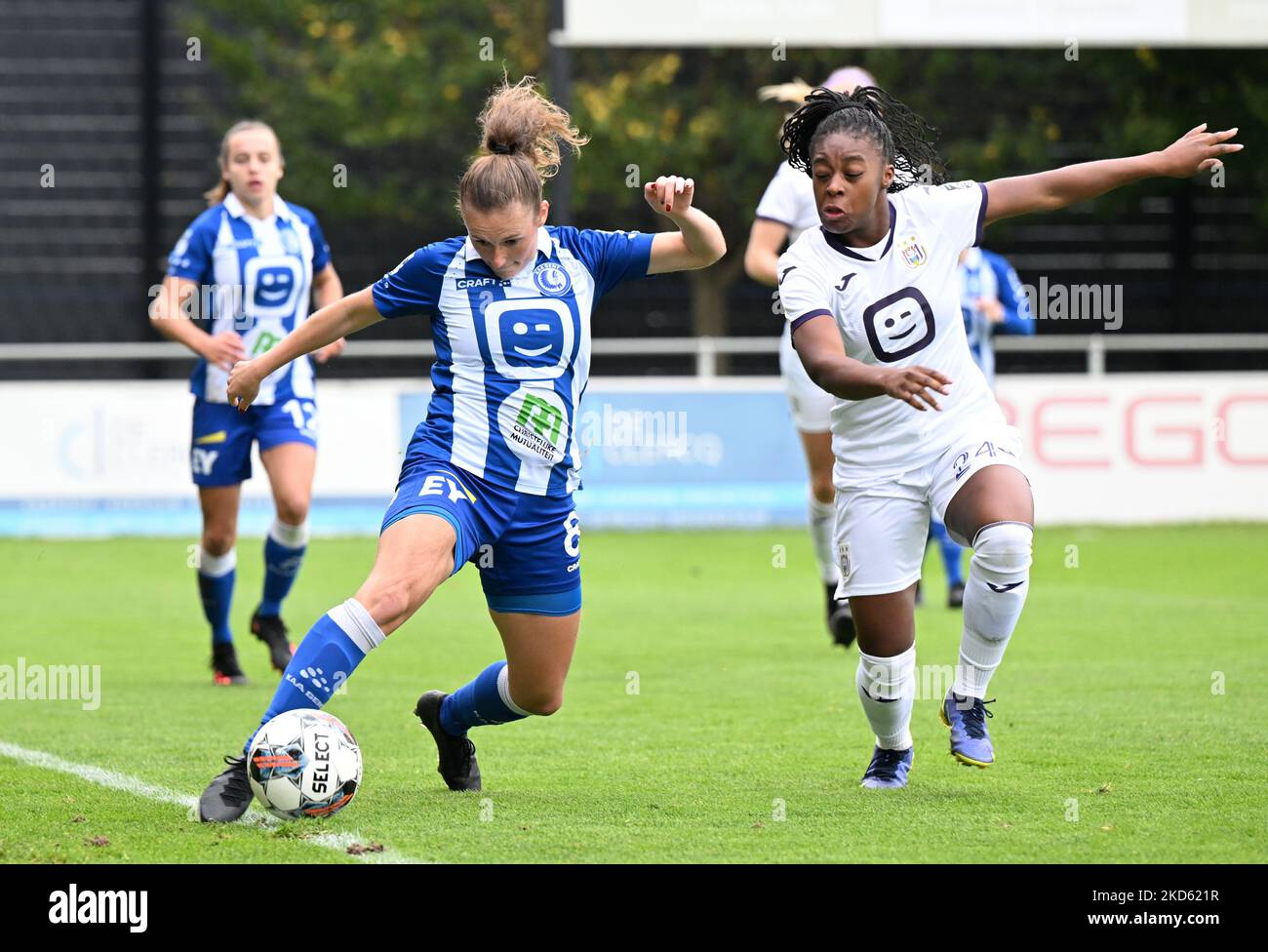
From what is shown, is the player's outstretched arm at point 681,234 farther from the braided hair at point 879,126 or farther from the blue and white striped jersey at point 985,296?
the blue and white striped jersey at point 985,296

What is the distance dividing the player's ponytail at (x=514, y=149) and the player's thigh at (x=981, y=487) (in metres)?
1.42

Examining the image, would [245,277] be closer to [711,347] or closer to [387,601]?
[387,601]

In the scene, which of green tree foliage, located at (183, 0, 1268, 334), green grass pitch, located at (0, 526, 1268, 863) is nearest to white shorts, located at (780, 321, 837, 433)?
green grass pitch, located at (0, 526, 1268, 863)

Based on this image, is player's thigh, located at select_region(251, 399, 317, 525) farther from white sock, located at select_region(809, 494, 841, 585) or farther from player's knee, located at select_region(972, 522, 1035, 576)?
player's knee, located at select_region(972, 522, 1035, 576)

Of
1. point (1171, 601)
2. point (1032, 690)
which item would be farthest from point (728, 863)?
point (1171, 601)

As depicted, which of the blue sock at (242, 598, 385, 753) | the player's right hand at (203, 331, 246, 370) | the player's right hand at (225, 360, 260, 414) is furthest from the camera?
the player's right hand at (203, 331, 246, 370)

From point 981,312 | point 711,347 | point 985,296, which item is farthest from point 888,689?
point 711,347

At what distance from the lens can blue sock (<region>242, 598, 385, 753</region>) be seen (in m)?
5.01

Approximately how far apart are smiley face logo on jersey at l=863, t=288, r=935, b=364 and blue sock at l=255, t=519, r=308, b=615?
139 inches

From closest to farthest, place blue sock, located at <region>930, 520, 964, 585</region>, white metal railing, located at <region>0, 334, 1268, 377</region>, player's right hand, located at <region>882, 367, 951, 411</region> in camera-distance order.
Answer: player's right hand, located at <region>882, 367, 951, 411</region>, blue sock, located at <region>930, 520, 964, 585</region>, white metal railing, located at <region>0, 334, 1268, 377</region>

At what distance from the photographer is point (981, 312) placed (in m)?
11.4

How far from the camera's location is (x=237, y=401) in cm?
554

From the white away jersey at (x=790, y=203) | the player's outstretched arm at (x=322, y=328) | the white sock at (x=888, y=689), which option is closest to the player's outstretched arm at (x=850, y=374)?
the white sock at (x=888, y=689)
